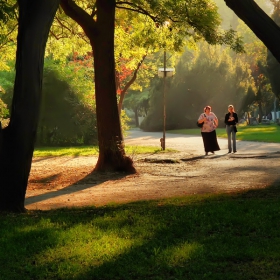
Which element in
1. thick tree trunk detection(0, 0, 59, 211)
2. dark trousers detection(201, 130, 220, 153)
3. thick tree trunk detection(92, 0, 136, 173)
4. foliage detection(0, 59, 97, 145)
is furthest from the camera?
foliage detection(0, 59, 97, 145)

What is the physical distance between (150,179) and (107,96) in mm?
2837

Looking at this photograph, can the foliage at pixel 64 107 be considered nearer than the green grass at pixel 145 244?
No

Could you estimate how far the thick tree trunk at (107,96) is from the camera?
1616 cm

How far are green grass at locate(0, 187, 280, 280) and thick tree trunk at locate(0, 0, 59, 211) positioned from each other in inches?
29.7

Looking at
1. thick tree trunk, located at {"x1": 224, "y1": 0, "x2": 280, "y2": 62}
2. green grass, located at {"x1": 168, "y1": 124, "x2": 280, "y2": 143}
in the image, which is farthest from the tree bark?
green grass, located at {"x1": 168, "y1": 124, "x2": 280, "y2": 143}

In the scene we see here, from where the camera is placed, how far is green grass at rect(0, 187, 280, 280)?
506 centimetres

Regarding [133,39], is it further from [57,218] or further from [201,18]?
[57,218]

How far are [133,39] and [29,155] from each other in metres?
13.2

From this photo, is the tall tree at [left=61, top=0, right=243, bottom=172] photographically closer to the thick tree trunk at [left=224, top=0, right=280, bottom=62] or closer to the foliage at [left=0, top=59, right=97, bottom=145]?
the thick tree trunk at [left=224, top=0, right=280, bottom=62]

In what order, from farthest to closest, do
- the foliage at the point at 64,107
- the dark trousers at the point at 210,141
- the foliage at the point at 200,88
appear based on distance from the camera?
the foliage at the point at 200,88 < the foliage at the point at 64,107 < the dark trousers at the point at 210,141

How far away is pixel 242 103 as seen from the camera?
181 feet

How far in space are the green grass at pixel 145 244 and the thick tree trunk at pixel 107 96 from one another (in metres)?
8.02

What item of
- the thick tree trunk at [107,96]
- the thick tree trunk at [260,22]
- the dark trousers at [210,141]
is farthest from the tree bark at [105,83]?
the dark trousers at [210,141]

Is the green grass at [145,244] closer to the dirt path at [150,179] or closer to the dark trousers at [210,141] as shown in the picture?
the dirt path at [150,179]
